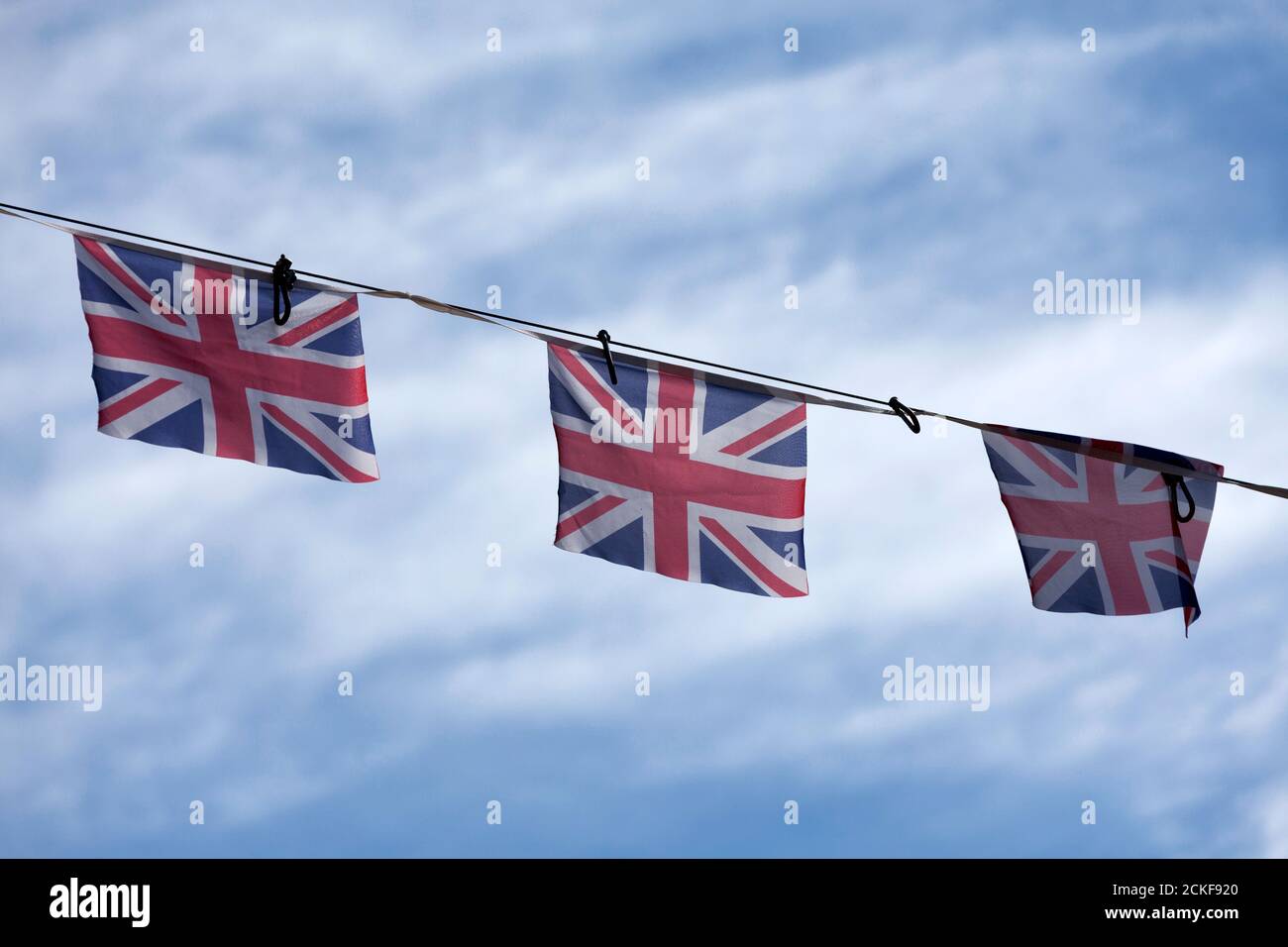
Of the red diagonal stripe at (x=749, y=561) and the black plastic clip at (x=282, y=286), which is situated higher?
the black plastic clip at (x=282, y=286)

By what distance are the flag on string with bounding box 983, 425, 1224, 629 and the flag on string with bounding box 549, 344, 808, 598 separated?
5.37 feet

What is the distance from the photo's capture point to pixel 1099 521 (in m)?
13.9

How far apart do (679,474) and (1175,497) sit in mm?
3627

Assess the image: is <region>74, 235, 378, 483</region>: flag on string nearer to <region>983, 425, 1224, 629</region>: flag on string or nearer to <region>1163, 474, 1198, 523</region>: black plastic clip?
<region>983, 425, 1224, 629</region>: flag on string

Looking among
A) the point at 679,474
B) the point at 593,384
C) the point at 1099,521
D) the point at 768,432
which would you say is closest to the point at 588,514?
the point at 679,474

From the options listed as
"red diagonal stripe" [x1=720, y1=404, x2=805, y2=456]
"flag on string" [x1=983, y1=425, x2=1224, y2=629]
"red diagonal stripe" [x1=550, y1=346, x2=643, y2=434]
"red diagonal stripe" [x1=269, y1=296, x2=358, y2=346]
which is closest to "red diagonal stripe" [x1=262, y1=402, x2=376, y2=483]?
"red diagonal stripe" [x1=269, y1=296, x2=358, y2=346]

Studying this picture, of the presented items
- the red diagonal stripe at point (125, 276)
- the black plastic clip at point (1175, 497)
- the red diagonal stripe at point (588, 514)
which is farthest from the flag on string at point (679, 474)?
the red diagonal stripe at point (125, 276)

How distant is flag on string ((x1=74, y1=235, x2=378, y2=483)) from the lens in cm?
1395

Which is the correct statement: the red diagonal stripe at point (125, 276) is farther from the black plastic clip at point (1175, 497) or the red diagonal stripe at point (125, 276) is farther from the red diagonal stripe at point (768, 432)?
the black plastic clip at point (1175, 497)

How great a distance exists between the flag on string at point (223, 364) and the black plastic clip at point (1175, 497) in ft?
19.1

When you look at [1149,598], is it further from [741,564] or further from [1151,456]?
[741,564]

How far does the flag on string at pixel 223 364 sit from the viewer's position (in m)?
14.0
